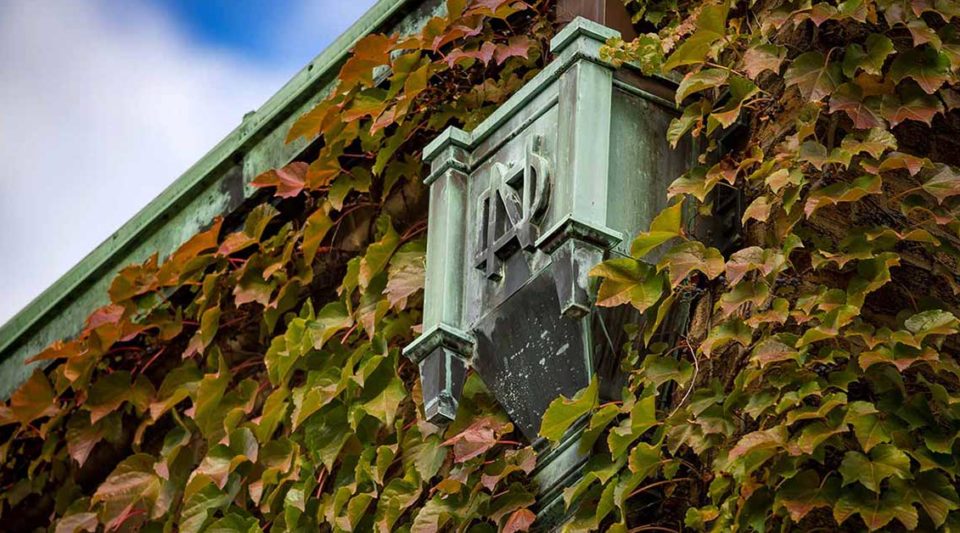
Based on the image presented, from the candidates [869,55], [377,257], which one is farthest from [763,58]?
[377,257]

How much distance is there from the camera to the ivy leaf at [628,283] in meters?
4.78

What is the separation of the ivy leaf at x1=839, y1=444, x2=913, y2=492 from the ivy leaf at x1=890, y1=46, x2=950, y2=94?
82cm

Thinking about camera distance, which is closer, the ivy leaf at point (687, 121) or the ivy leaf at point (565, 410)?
the ivy leaf at point (565, 410)

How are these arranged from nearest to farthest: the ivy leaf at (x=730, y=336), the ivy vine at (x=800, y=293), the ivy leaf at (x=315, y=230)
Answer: the ivy vine at (x=800, y=293)
the ivy leaf at (x=730, y=336)
the ivy leaf at (x=315, y=230)

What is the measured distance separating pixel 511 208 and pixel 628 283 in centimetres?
38

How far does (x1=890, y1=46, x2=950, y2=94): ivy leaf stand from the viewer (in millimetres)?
4758

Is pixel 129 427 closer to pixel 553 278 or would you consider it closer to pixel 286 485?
pixel 286 485

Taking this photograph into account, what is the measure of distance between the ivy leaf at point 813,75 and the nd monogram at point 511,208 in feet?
1.84

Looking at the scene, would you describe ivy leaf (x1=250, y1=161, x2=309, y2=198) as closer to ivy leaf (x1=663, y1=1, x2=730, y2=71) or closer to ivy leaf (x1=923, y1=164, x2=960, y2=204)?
ivy leaf (x1=663, y1=1, x2=730, y2=71)

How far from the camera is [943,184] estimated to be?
468 centimetres

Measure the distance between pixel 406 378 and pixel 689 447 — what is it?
1292 mm

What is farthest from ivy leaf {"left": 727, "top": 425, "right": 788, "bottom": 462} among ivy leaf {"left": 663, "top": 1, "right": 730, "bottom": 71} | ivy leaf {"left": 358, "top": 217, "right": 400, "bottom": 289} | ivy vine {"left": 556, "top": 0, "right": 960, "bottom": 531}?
ivy leaf {"left": 358, "top": 217, "right": 400, "bottom": 289}

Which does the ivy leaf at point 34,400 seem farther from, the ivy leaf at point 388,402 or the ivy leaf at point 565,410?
the ivy leaf at point 565,410

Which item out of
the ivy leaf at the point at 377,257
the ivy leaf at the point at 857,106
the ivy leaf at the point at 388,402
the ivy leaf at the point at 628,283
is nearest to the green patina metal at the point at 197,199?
the ivy leaf at the point at 377,257
